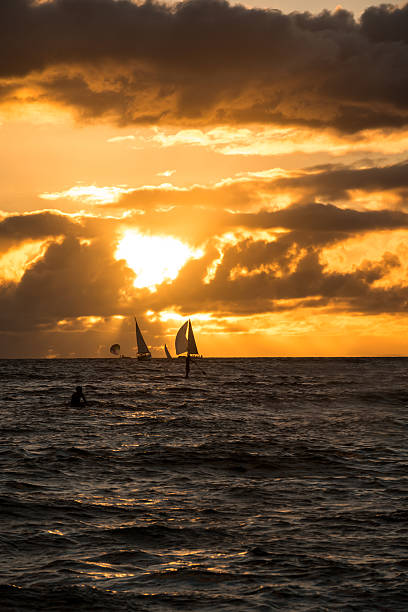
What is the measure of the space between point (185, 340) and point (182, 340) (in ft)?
1.54

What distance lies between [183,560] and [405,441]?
70.5 ft

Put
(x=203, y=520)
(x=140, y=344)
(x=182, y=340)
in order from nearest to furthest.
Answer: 1. (x=203, y=520)
2. (x=182, y=340)
3. (x=140, y=344)

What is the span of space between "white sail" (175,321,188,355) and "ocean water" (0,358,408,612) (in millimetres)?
59341

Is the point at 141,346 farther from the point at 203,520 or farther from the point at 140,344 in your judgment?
the point at 203,520

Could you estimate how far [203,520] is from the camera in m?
17.5

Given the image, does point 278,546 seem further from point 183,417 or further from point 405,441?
point 183,417

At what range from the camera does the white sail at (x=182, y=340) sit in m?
96.0

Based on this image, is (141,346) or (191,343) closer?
(191,343)

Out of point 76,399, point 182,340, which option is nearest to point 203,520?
point 76,399

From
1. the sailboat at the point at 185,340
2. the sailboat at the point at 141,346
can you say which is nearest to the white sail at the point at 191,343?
the sailboat at the point at 185,340

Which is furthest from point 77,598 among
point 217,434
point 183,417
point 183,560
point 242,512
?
point 183,417

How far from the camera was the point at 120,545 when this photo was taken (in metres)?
15.4

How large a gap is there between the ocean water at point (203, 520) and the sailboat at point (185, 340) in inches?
2321

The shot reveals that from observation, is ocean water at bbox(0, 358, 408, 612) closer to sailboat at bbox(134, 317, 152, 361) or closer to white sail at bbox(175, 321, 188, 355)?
white sail at bbox(175, 321, 188, 355)
